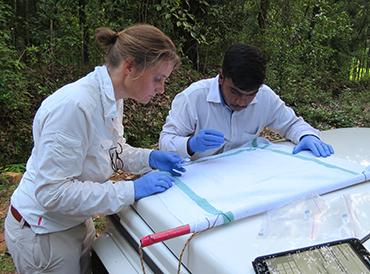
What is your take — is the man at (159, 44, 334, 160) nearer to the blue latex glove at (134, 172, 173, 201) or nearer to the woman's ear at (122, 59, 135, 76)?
the blue latex glove at (134, 172, 173, 201)

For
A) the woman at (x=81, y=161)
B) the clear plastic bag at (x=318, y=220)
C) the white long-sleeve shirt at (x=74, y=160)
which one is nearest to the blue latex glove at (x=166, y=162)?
the woman at (x=81, y=161)

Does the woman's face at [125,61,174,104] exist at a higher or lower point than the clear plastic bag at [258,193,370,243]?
higher

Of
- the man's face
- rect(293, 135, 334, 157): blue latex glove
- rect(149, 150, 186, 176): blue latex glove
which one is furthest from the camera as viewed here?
the man's face

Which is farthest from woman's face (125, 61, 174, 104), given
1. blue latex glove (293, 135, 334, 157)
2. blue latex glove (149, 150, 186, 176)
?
blue latex glove (293, 135, 334, 157)

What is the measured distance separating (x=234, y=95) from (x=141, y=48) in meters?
0.77

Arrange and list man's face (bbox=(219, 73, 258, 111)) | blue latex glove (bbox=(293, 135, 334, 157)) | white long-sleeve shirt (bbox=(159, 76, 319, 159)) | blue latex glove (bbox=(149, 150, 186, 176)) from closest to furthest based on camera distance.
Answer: blue latex glove (bbox=(149, 150, 186, 176)), blue latex glove (bbox=(293, 135, 334, 157)), man's face (bbox=(219, 73, 258, 111)), white long-sleeve shirt (bbox=(159, 76, 319, 159))

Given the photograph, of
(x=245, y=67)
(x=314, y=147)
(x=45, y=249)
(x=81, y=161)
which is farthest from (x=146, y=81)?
(x=314, y=147)

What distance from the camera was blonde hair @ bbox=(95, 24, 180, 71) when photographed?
5.01 ft

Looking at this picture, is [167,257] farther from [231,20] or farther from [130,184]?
[231,20]

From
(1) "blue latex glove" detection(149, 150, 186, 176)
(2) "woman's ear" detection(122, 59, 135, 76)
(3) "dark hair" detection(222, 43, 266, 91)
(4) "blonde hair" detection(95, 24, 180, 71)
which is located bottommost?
(1) "blue latex glove" detection(149, 150, 186, 176)

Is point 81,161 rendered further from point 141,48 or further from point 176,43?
point 176,43

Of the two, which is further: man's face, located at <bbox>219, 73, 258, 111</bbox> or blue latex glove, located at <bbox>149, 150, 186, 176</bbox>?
man's face, located at <bbox>219, 73, 258, 111</bbox>

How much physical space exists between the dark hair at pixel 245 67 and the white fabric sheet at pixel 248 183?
361 mm

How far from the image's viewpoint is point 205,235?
48.1 inches
